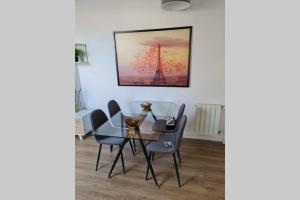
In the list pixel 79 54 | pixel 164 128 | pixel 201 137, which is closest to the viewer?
pixel 164 128

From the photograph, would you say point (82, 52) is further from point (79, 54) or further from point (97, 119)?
point (97, 119)

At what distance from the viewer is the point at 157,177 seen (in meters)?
2.37

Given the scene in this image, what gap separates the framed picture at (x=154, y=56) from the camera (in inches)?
120

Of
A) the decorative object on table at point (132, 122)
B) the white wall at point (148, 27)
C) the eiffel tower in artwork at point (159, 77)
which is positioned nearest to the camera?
the decorative object on table at point (132, 122)

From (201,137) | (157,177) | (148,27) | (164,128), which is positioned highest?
(148,27)

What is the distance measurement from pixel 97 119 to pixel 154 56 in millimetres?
1482

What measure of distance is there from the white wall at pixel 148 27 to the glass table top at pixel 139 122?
294 mm

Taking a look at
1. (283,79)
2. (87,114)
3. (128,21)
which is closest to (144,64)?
(128,21)

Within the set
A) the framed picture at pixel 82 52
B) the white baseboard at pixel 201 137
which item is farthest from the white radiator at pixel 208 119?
the framed picture at pixel 82 52

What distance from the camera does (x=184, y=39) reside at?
9.83 ft

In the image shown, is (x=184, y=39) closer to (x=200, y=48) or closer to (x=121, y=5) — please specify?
(x=200, y=48)

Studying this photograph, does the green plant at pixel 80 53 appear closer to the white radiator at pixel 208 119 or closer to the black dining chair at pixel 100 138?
the black dining chair at pixel 100 138

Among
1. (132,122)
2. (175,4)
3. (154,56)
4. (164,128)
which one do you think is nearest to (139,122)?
(132,122)

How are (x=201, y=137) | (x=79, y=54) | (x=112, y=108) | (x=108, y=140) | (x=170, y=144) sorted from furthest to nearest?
(x=79, y=54)
(x=201, y=137)
(x=112, y=108)
(x=108, y=140)
(x=170, y=144)
